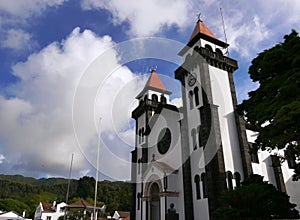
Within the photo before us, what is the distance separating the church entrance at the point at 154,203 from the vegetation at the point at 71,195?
40.4m

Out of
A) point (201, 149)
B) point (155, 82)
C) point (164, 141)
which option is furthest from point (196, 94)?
point (155, 82)

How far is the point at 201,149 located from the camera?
19719 mm

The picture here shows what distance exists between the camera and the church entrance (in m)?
22.7

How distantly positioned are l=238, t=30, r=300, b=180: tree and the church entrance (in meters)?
12.8

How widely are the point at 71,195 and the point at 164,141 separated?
75.9m

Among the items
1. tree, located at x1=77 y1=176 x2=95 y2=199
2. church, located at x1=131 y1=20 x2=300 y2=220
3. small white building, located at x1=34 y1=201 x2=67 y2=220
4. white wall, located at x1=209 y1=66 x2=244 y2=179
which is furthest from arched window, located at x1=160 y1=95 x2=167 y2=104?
tree, located at x1=77 y1=176 x2=95 y2=199

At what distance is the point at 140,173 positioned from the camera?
27.6 m

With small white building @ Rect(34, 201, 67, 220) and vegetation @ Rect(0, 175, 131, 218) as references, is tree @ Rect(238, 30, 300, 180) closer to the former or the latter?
small white building @ Rect(34, 201, 67, 220)

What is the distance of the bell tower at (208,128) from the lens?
18.0 meters

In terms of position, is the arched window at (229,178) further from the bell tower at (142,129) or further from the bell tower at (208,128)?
the bell tower at (142,129)

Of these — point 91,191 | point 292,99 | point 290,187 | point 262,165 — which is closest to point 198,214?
point 262,165

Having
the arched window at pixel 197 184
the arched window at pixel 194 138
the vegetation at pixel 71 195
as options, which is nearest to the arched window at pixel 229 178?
the arched window at pixel 197 184

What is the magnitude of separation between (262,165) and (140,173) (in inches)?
498

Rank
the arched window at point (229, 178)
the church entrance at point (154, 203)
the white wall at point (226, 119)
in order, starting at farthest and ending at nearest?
the church entrance at point (154, 203) < the white wall at point (226, 119) < the arched window at point (229, 178)
